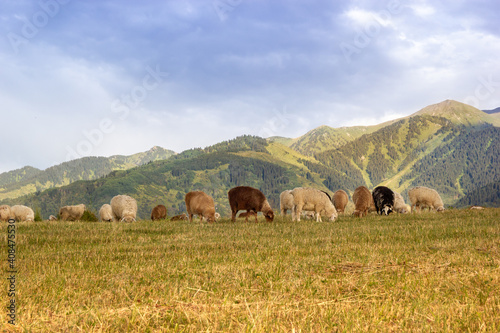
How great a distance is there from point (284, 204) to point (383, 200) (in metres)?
8.48

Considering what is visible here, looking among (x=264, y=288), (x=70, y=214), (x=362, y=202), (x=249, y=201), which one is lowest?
(x=264, y=288)

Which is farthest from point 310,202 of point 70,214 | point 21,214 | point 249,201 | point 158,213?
point 21,214

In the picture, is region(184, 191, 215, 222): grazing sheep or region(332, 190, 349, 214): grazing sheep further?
region(332, 190, 349, 214): grazing sheep

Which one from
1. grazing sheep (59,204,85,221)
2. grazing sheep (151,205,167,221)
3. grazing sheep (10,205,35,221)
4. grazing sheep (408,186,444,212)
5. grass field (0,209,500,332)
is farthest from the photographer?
grazing sheep (10,205,35,221)

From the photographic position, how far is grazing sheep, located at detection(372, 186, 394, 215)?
98.2 ft

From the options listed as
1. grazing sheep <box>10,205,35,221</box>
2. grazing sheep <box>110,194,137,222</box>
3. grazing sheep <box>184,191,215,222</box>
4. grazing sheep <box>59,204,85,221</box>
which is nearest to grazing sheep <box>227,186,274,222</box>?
grazing sheep <box>184,191,215,222</box>

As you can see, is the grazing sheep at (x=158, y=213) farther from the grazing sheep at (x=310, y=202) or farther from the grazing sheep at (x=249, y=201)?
the grazing sheep at (x=310, y=202)

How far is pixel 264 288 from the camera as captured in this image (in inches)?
260

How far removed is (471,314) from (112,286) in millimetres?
6098

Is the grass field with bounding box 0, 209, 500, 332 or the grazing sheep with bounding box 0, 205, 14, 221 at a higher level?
the grazing sheep with bounding box 0, 205, 14, 221

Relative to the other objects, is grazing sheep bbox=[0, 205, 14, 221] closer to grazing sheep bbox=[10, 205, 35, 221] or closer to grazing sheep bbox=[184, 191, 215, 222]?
grazing sheep bbox=[10, 205, 35, 221]

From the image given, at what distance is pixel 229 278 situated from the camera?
7.38 m

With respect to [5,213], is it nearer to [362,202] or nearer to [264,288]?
[362,202]

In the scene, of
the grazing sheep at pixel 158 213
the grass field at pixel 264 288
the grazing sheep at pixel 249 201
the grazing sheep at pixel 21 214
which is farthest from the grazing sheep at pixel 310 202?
the grazing sheep at pixel 21 214
